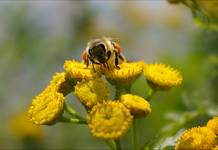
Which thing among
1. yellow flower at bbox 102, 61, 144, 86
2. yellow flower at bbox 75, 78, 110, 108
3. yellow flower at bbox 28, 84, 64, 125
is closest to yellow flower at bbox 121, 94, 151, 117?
yellow flower at bbox 75, 78, 110, 108

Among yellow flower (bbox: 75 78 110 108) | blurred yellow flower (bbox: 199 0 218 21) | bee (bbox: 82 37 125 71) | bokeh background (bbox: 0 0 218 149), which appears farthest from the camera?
bokeh background (bbox: 0 0 218 149)

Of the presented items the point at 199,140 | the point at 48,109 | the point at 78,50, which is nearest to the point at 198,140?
the point at 199,140

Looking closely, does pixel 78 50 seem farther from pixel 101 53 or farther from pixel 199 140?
pixel 199 140

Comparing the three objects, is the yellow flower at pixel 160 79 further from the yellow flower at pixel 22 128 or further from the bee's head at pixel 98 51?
the yellow flower at pixel 22 128

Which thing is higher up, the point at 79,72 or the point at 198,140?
the point at 79,72

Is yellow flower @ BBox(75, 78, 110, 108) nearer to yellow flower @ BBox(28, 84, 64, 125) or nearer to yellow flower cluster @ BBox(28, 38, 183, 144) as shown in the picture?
yellow flower cluster @ BBox(28, 38, 183, 144)

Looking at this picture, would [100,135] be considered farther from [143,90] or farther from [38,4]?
[38,4]

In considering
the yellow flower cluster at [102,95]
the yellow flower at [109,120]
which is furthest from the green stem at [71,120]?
the yellow flower at [109,120]
